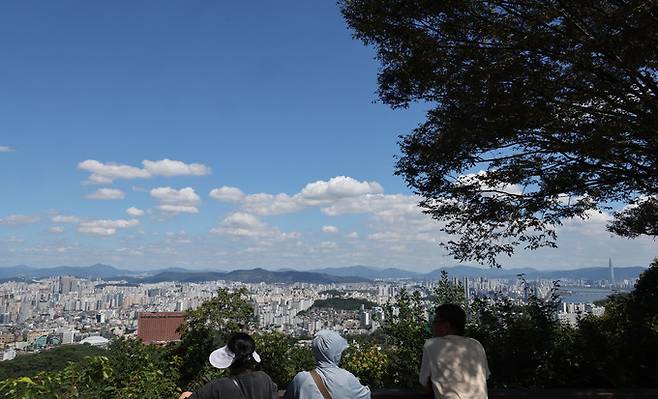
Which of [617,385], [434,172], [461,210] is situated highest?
[434,172]

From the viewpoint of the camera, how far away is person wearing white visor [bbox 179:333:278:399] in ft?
8.00

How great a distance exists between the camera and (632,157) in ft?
17.2

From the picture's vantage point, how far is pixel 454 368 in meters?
2.55

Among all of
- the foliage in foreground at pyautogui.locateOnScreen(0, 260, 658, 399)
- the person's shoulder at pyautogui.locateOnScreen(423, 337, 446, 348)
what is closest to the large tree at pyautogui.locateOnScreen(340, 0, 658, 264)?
the foliage in foreground at pyautogui.locateOnScreen(0, 260, 658, 399)

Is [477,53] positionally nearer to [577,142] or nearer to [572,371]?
[577,142]

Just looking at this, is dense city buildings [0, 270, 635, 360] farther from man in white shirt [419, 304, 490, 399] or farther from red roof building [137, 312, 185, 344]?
man in white shirt [419, 304, 490, 399]

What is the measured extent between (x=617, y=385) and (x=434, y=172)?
2.93m

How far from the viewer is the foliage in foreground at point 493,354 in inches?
162

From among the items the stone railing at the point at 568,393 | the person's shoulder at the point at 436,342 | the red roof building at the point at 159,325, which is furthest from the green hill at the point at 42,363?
the person's shoulder at the point at 436,342

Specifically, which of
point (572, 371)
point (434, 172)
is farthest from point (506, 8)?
point (572, 371)

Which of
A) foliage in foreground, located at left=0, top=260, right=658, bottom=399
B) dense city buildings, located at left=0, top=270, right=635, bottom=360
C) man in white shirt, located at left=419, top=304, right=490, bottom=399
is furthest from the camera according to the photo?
dense city buildings, located at left=0, top=270, right=635, bottom=360

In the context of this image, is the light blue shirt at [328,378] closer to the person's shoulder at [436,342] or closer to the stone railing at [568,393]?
the person's shoulder at [436,342]

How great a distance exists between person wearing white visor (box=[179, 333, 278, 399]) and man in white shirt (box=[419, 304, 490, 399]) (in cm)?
88

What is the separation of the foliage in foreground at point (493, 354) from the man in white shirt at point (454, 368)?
7.38 ft
